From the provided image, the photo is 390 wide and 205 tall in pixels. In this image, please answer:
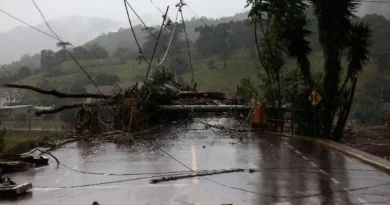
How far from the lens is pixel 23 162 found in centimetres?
1402

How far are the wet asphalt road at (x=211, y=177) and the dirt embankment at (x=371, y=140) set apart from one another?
36.3 ft

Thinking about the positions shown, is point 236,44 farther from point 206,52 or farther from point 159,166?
point 159,166

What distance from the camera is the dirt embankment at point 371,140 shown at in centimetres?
2891

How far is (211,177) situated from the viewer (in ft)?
40.4

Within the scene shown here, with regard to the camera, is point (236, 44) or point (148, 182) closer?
point (148, 182)

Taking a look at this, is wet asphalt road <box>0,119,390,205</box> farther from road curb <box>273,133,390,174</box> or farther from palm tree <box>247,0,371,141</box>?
palm tree <box>247,0,371,141</box>

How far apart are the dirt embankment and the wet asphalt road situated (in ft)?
36.3

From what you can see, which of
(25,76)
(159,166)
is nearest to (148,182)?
(159,166)

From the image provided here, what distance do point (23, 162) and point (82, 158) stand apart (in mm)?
2176

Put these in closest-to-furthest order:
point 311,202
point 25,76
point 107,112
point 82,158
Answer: point 311,202, point 82,158, point 107,112, point 25,76

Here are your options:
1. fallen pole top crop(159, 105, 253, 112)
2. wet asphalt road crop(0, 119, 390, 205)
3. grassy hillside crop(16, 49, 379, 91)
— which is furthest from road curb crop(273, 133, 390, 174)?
grassy hillside crop(16, 49, 379, 91)

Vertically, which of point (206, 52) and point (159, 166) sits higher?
point (206, 52)

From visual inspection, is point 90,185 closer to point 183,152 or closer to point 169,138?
point 183,152

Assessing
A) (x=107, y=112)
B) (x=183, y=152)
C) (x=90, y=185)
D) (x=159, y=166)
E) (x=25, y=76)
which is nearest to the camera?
(x=90, y=185)
